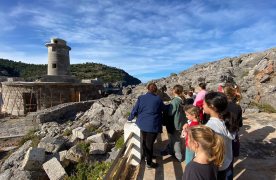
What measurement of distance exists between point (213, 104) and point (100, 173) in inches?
176

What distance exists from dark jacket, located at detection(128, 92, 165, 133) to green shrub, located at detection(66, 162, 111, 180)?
2.28 m

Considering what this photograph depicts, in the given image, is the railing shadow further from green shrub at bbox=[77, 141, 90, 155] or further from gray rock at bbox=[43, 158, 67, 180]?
gray rock at bbox=[43, 158, 67, 180]

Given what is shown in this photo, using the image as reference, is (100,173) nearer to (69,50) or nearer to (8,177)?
(8,177)

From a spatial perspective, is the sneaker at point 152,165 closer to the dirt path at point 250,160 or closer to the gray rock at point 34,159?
the dirt path at point 250,160

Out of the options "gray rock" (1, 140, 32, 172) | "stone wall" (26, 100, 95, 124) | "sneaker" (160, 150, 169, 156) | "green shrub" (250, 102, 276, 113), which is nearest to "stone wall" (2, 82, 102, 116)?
"stone wall" (26, 100, 95, 124)

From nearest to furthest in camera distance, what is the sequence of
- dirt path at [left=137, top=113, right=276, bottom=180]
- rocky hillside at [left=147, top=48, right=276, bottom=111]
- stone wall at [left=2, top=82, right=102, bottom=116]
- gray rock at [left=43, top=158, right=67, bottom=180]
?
dirt path at [left=137, top=113, right=276, bottom=180]
gray rock at [left=43, top=158, right=67, bottom=180]
rocky hillside at [left=147, top=48, right=276, bottom=111]
stone wall at [left=2, top=82, right=102, bottom=116]

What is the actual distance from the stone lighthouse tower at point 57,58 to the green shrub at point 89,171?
24138mm

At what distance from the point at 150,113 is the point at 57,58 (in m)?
27.2

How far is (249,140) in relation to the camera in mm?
7855

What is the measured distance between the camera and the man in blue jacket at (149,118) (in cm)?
550

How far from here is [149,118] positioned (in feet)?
18.1

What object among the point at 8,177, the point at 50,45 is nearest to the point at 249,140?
the point at 8,177

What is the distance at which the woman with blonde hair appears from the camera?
8.87ft

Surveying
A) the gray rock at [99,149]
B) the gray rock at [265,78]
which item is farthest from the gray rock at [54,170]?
the gray rock at [265,78]
